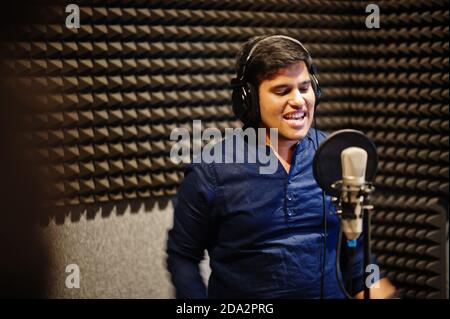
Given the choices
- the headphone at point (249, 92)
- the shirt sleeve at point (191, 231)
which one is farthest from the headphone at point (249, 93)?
the shirt sleeve at point (191, 231)

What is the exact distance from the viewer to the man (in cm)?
162

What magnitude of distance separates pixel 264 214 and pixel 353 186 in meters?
0.50

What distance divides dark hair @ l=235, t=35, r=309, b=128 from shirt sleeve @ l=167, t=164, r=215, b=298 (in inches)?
9.2

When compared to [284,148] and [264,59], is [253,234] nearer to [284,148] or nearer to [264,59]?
[284,148]

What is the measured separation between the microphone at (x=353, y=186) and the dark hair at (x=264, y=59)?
1.67 ft

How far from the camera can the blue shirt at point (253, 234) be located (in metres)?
1.61

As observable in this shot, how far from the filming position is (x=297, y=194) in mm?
1668

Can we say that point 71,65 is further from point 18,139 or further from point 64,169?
point 18,139

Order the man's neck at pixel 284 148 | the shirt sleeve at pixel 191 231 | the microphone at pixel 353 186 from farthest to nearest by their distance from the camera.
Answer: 1. the man's neck at pixel 284 148
2. the shirt sleeve at pixel 191 231
3. the microphone at pixel 353 186

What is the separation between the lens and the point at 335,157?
48.1 inches

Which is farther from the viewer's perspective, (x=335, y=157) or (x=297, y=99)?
(x=297, y=99)

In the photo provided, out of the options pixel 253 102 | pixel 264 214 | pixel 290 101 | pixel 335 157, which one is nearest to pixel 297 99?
pixel 290 101

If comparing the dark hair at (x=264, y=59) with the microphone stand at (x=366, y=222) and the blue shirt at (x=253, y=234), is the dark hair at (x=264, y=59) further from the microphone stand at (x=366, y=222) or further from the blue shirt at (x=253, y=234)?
the microphone stand at (x=366, y=222)
